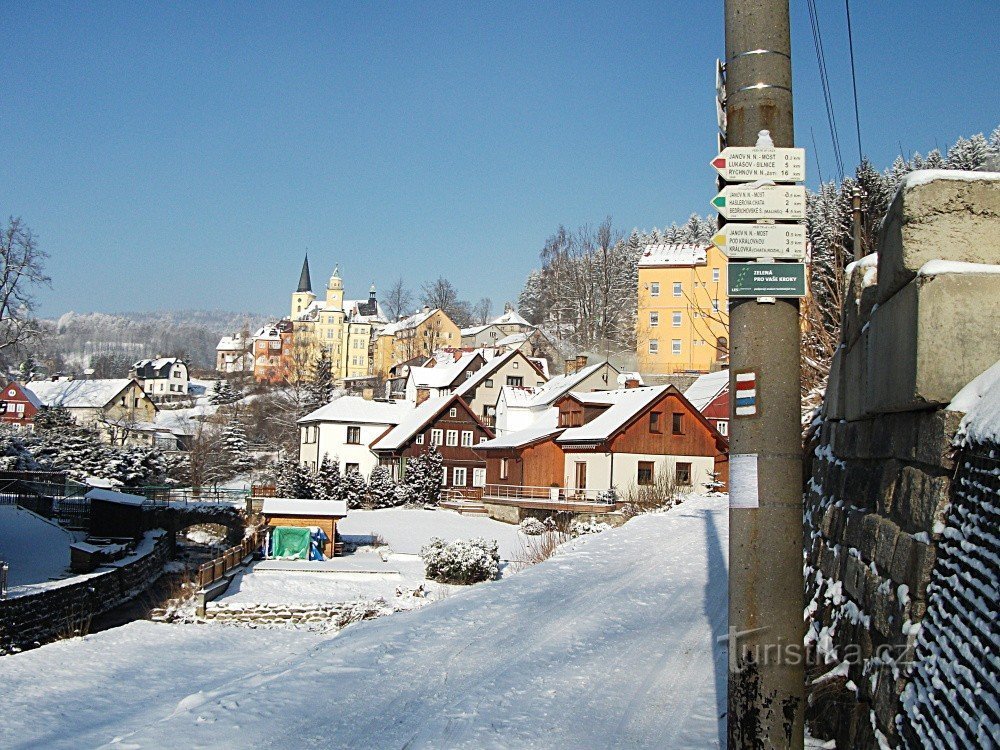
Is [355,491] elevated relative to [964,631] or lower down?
lower down

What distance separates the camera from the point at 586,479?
45.6 metres

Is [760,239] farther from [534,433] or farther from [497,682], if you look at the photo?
[534,433]

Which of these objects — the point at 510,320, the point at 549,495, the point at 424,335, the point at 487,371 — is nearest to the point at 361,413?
the point at 487,371

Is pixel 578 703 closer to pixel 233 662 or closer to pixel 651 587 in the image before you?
pixel 651 587

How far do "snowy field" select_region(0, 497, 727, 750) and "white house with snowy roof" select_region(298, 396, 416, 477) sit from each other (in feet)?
158

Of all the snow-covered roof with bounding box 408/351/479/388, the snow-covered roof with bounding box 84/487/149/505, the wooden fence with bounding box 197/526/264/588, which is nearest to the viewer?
the wooden fence with bounding box 197/526/264/588

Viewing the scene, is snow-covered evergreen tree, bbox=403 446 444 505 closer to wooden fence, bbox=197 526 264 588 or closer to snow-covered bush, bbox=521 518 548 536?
snow-covered bush, bbox=521 518 548 536

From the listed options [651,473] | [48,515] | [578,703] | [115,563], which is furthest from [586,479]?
[578,703]

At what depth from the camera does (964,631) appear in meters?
3.67

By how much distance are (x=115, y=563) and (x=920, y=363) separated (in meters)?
32.7

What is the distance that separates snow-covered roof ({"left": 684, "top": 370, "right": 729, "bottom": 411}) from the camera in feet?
Result: 173

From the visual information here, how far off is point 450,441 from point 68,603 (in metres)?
36.0

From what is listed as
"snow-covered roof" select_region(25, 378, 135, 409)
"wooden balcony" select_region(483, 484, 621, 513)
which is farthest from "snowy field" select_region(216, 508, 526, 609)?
"snow-covered roof" select_region(25, 378, 135, 409)

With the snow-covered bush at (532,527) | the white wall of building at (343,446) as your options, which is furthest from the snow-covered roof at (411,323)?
the snow-covered bush at (532,527)
